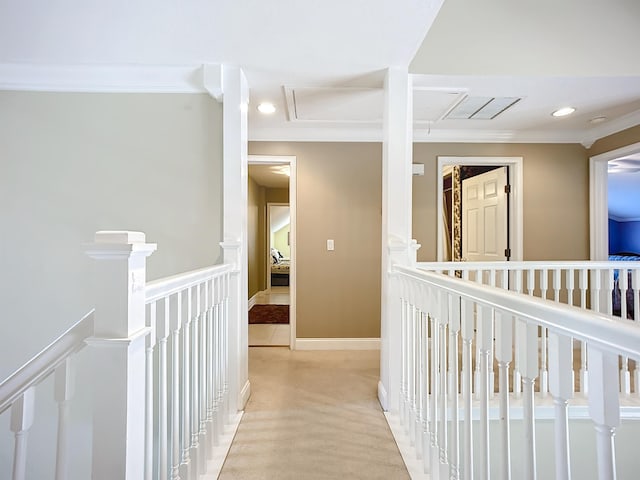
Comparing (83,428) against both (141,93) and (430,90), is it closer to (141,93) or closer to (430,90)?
(141,93)

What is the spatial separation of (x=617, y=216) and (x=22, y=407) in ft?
28.2

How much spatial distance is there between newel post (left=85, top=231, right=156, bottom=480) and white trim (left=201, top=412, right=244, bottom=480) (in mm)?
814

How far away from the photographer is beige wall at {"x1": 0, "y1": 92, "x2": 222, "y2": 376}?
90.7 inches

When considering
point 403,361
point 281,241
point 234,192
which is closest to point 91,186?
point 234,192

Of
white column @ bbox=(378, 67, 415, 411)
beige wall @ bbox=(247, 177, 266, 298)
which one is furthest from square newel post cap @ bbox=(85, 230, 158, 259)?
beige wall @ bbox=(247, 177, 266, 298)

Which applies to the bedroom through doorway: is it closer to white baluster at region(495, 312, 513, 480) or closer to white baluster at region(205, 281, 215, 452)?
white baluster at region(205, 281, 215, 452)

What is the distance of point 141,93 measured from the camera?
7.61ft

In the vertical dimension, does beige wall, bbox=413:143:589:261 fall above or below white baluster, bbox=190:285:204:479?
above

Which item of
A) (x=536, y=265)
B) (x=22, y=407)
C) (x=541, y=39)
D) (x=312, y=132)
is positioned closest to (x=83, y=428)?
(x=22, y=407)

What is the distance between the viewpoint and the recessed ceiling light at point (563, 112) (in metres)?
2.88

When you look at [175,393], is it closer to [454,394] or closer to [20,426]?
[20,426]

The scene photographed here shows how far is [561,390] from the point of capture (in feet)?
2.39

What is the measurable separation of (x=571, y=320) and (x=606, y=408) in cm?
16

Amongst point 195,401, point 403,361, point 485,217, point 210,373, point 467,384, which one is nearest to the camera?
point 467,384
